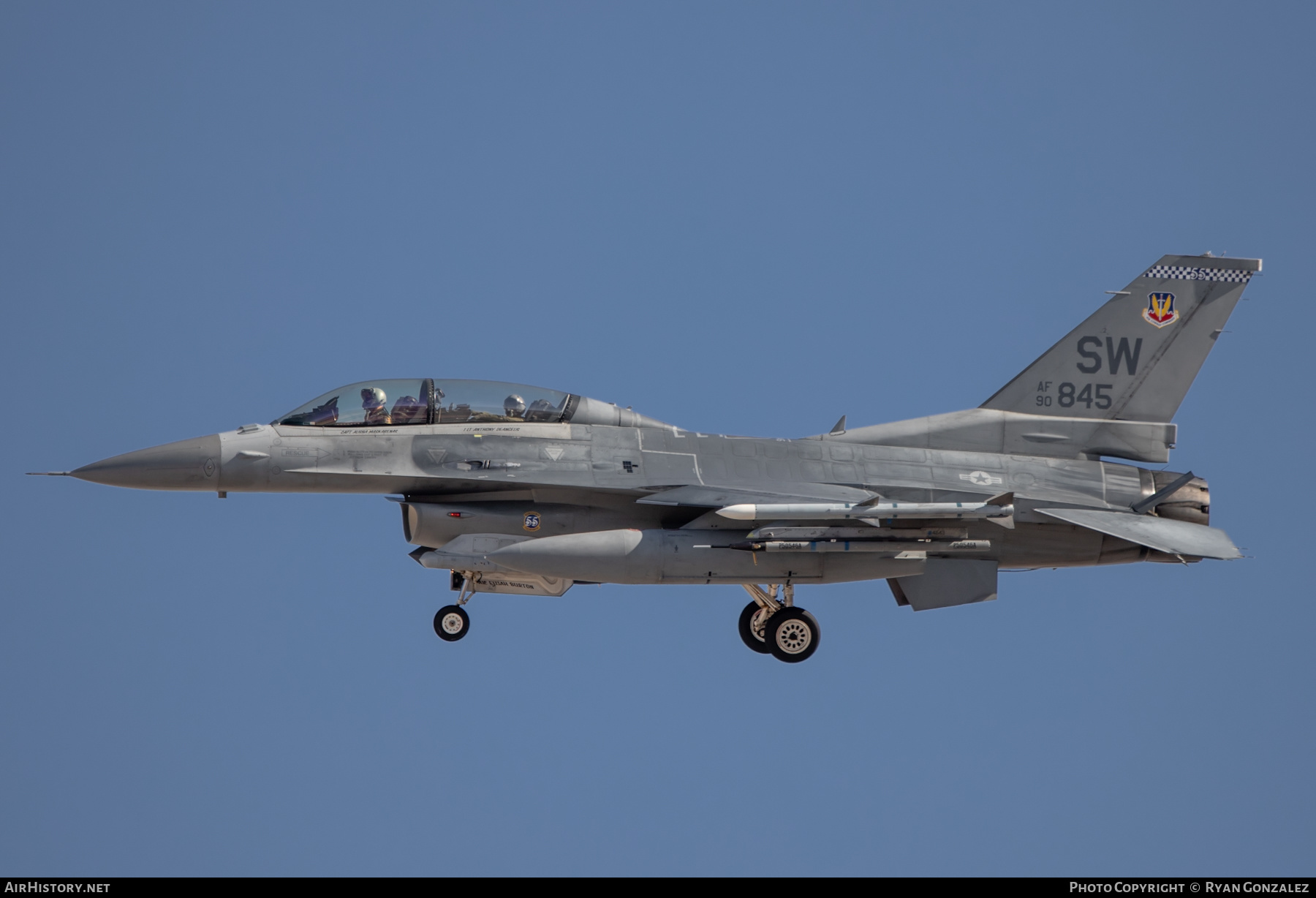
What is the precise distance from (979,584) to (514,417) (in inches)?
221

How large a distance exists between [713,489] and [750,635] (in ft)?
6.99

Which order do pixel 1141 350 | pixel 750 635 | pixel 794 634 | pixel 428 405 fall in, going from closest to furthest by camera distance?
pixel 428 405, pixel 794 634, pixel 750 635, pixel 1141 350

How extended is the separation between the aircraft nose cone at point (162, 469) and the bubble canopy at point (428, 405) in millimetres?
880

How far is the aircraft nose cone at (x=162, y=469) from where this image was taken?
17.6 metres

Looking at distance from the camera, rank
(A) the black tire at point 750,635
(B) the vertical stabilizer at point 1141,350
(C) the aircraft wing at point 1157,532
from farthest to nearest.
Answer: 1. (B) the vertical stabilizer at point 1141,350
2. (A) the black tire at point 750,635
3. (C) the aircraft wing at point 1157,532

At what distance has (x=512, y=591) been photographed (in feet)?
61.0

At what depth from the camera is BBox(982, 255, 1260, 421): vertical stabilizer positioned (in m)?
20.1

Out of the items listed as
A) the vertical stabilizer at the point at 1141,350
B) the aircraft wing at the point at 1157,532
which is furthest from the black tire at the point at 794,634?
the vertical stabilizer at the point at 1141,350

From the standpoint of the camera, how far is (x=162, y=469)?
695 inches

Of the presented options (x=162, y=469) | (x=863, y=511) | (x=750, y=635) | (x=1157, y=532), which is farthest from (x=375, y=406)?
(x=1157, y=532)

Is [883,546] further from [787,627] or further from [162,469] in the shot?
[162,469]

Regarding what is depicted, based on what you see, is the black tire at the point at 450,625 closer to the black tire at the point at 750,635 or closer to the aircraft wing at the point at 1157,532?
the black tire at the point at 750,635

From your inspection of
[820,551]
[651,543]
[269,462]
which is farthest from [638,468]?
[269,462]

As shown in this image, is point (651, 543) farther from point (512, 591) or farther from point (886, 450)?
point (886, 450)
